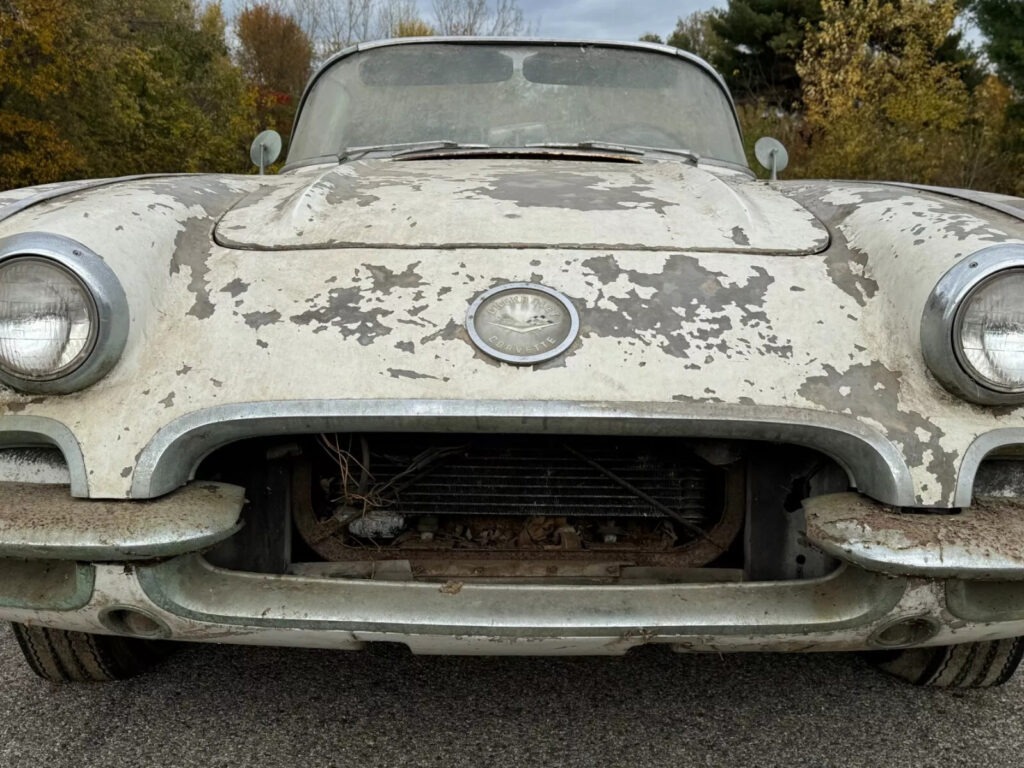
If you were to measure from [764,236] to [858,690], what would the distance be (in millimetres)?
1029

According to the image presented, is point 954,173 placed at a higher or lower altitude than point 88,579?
higher

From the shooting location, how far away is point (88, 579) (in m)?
1.33

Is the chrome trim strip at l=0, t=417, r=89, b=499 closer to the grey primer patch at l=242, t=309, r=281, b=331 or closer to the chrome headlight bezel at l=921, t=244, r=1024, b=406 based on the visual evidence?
the grey primer patch at l=242, t=309, r=281, b=331

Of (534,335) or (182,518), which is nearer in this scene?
(182,518)

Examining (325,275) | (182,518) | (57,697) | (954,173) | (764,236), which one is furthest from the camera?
(954,173)

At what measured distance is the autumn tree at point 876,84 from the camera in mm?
14688

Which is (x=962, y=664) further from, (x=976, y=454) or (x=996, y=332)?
(x=996, y=332)

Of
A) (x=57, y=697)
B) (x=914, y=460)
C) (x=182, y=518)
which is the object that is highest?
(x=914, y=460)

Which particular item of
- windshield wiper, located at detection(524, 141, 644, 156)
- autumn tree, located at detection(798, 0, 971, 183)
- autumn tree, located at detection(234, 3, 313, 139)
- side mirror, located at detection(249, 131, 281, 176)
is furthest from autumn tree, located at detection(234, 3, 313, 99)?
windshield wiper, located at detection(524, 141, 644, 156)

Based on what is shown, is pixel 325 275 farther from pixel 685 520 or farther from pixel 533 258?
pixel 685 520

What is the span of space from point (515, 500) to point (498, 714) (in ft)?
1.55

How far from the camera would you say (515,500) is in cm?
160

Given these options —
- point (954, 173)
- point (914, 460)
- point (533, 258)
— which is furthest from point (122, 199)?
point (954, 173)

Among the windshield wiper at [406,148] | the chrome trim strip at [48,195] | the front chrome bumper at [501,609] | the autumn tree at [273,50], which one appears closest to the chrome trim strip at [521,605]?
the front chrome bumper at [501,609]
